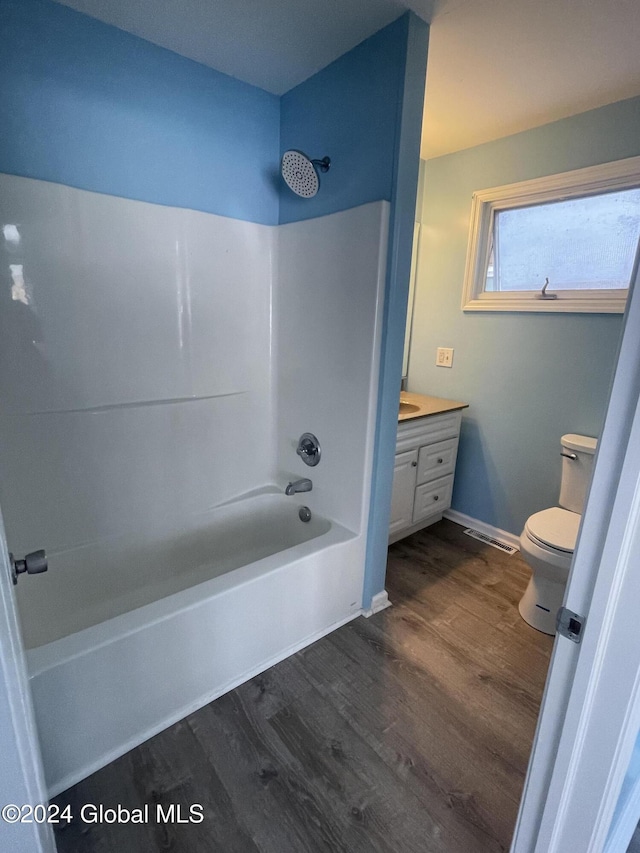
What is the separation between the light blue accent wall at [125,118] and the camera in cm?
132

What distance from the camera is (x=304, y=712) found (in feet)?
4.66

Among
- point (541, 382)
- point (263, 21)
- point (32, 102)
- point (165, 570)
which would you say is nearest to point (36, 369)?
point (32, 102)

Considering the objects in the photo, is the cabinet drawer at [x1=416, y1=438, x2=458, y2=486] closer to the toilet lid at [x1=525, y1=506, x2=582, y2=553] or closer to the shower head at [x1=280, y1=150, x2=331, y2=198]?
the toilet lid at [x1=525, y1=506, x2=582, y2=553]

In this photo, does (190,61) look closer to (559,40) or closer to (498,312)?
(559,40)

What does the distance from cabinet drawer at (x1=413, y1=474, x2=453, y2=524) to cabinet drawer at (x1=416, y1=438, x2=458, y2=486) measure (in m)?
0.05

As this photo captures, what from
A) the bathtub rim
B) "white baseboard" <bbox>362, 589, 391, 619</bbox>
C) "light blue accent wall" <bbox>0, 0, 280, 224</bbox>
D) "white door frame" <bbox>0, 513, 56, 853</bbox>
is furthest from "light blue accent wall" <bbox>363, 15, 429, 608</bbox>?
"white door frame" <bbox>0, 513, 56, 853</bbox>

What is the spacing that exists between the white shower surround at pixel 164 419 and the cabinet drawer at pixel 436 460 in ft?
2.39

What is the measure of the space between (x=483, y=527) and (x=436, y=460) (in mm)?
608

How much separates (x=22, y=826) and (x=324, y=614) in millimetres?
1313

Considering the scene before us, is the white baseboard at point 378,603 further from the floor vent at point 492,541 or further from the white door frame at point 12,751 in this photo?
the white door frame at point 12,751

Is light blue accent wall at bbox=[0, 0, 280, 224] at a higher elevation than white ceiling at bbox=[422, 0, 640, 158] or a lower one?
lower

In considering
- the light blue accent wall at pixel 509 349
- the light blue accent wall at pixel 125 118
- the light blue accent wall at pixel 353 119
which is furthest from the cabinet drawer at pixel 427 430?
the light blue accent wall at pixel 125 118

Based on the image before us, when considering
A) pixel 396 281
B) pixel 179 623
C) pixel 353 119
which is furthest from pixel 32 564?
pixel 353 119

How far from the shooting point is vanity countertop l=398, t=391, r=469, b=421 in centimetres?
226
